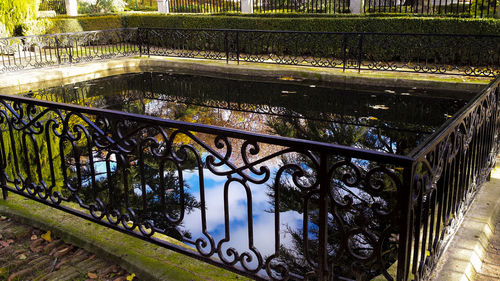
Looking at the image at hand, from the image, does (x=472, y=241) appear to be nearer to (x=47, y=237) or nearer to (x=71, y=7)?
(x=47, y=237)

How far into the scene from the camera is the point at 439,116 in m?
8.22

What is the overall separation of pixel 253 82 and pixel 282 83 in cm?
80

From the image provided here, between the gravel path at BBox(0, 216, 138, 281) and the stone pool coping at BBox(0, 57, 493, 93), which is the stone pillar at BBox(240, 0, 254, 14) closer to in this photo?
the stone pool coping at BBox(0, 57, 493, 93)

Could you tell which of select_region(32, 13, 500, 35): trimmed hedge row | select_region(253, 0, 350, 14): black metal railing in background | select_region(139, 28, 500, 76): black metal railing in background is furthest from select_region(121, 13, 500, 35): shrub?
select_region(253, 0, 350, 14): black metal railing in background

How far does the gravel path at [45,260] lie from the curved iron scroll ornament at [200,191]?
255 millimetres

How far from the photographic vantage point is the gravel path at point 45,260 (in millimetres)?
2852

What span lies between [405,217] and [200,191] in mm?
1139

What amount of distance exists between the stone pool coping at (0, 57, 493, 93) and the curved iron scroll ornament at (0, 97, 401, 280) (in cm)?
523

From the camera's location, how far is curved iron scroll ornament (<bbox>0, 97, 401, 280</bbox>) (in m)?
2.14

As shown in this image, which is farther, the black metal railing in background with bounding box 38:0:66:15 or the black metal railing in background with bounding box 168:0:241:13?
the black metal railing in background with bounding box 38:0:66:15

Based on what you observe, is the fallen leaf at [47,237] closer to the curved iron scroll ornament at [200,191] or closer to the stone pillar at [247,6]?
the curved iron scroll ornament at [200,191]

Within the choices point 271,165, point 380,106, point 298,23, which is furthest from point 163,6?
point 271,165

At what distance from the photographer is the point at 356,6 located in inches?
606

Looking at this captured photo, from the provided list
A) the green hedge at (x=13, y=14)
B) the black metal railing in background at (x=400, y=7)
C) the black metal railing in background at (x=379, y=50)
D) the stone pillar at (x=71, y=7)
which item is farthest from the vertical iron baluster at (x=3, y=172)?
the stone pillar at (x=71, y=7)
